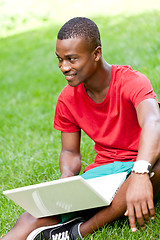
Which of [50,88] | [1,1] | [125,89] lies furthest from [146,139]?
[1,1]

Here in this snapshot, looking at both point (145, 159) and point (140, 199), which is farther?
point (145, 159)

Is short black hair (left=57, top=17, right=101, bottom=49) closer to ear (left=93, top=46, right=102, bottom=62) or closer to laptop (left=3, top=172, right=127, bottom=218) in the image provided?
ear (left=93, top=46, right=102, bottom=62)

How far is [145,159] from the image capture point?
7.47 feet

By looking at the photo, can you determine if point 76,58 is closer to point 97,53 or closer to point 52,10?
point 97,53

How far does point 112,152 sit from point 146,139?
68 cm

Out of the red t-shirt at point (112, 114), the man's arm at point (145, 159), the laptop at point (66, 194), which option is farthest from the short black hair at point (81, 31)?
the laptop at point (66, 194)

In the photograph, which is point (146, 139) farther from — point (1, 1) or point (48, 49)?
point (1, 1)

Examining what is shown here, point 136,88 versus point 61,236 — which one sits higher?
point 136,88

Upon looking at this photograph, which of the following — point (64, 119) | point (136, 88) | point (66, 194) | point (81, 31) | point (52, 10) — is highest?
point (52, 10)

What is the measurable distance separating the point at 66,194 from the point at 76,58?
85cm

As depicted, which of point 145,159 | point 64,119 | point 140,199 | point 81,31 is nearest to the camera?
point 140,199

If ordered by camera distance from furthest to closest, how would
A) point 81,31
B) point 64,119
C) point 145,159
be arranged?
point 64,119, point 81,31, point 145,159

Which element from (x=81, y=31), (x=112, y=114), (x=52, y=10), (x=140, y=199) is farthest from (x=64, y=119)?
(x=52, y=10)

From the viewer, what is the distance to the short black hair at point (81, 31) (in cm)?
264
